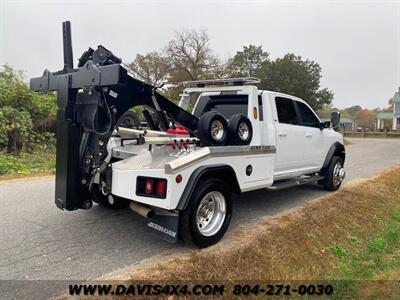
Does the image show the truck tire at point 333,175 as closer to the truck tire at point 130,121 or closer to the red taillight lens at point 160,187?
the truck tire at point 130,121

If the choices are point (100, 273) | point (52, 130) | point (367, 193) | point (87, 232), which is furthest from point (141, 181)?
point (52, 130)

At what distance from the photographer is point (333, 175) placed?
26.8 ft

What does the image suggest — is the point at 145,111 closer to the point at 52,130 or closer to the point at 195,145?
the point at 195,145

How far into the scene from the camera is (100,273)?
392 centimetres

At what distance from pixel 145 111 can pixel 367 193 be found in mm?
5783

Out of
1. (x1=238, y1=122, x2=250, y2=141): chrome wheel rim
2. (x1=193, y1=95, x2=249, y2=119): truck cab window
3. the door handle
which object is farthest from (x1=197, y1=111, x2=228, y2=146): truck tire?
the door handle

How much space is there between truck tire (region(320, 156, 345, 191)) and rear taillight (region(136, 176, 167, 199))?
5.14 metres

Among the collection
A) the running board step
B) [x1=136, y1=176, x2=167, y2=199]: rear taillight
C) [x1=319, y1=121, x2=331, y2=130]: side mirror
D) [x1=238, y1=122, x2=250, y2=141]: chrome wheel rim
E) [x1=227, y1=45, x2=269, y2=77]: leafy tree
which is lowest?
the running board step

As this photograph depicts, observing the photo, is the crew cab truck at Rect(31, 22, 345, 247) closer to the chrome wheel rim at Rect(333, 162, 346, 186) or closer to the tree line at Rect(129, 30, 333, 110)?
the chrome wheel rim at Rect(333, 162, 346, 186)

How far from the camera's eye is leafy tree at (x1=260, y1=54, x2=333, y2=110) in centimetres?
3581

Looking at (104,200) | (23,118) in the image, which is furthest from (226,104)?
(23,118)

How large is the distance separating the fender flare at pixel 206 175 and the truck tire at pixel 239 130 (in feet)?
1.91

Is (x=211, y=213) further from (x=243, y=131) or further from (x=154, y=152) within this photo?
(x=243, y=131)

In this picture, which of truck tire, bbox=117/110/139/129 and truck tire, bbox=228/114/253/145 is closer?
truck tire, bbox=228/114/253/145
